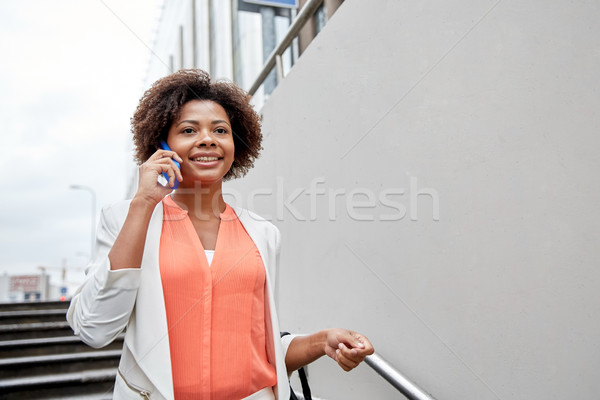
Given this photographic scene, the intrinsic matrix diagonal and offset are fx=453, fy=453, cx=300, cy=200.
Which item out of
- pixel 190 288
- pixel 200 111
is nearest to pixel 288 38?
pixel 200 111

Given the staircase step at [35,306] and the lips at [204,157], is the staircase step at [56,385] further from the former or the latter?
the lips at [204,157]

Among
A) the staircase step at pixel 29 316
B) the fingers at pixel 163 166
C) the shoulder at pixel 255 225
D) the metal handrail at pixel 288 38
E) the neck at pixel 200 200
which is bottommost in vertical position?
the staircase step at pixel 29 316

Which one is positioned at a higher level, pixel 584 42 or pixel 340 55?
pixel 340 55

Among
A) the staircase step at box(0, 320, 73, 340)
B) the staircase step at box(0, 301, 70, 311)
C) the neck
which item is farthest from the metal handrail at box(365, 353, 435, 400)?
the staircase step at box(0, 301, 70, 311)

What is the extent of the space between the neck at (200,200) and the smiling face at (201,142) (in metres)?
0.02

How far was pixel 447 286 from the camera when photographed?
186cm

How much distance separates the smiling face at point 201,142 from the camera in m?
1.50

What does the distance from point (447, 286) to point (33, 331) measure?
4733mm

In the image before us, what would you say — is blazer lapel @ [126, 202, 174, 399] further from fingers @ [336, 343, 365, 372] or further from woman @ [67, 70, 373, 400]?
fingers @ [336, 343, 365, 372]

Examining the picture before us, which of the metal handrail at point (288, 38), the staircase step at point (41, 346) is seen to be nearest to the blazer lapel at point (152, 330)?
the metal handrail at point (288, 38)

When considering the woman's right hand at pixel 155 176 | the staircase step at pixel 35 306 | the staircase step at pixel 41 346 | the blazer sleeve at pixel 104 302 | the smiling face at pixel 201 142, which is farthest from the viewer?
the staircase step at pixel 35 306

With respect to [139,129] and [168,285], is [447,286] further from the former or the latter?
[139,129]

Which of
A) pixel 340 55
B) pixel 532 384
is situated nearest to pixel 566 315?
pixel 532 384

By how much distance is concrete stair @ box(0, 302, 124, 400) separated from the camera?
384cm
